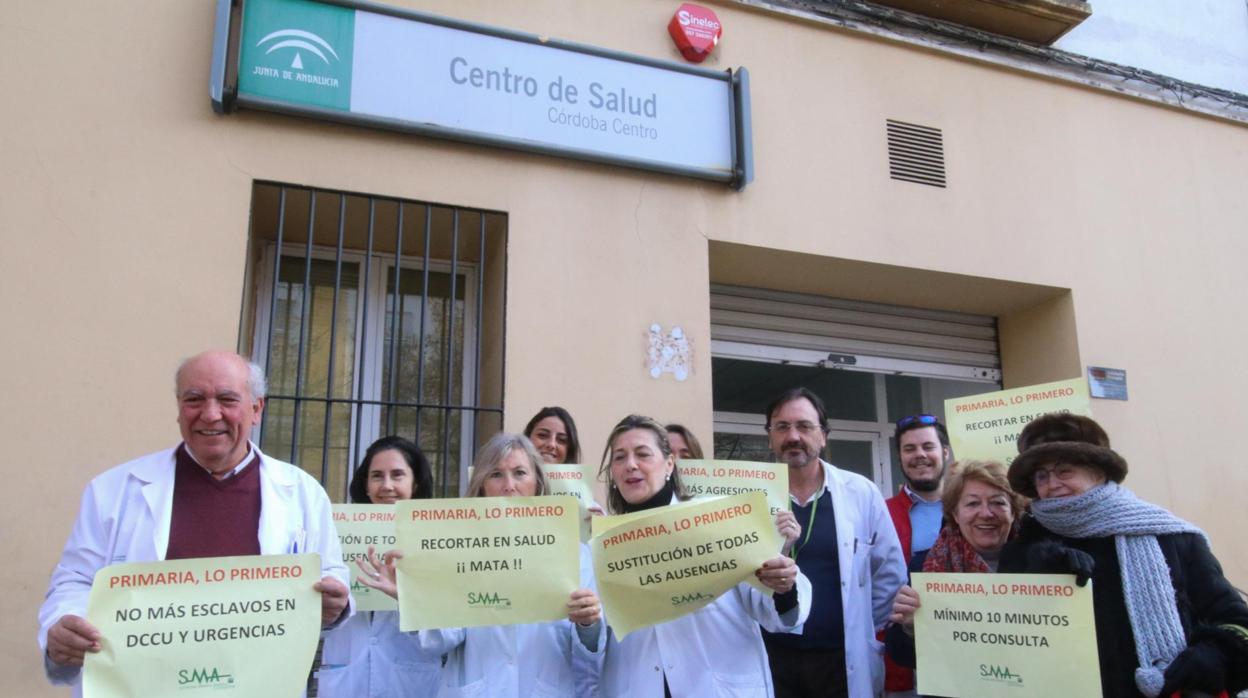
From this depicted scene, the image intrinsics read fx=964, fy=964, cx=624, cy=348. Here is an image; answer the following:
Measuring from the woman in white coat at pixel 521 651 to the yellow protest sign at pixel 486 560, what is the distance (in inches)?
2.8

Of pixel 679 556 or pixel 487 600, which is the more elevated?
pixel 679 556

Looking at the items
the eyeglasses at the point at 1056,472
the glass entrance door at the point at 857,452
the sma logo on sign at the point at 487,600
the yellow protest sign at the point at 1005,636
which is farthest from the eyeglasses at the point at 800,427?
the glass entrance door at the point at 857,452

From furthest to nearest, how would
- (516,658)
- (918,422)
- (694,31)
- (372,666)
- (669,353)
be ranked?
1. (694,31)
2. (669,353)
3. (918,422)
4. (372,666)
5. (516,658)

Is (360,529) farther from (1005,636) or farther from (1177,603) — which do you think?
(1177,603)

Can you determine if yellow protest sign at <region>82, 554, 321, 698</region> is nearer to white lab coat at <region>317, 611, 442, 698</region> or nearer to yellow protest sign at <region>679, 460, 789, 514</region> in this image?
white lab coat at <region>317, 611, 442, 698</region>

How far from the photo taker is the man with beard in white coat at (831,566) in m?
3.30

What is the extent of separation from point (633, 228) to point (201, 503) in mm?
3062

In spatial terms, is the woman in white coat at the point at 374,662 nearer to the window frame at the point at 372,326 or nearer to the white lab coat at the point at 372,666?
the white lab coat at the point at 372,666

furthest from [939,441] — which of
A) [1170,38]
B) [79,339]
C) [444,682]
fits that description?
[1170,38]

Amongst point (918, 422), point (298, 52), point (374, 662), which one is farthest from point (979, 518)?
point (298, 52)

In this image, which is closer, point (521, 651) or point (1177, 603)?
point (1177, 603)

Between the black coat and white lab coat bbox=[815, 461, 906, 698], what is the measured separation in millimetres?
737

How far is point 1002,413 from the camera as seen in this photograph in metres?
4.21

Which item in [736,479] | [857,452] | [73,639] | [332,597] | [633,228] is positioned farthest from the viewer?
[857,452]
